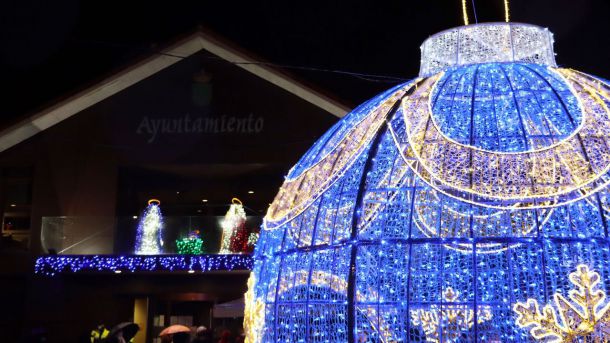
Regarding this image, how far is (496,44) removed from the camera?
7215 millimetres

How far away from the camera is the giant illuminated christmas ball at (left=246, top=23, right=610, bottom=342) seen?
600cm

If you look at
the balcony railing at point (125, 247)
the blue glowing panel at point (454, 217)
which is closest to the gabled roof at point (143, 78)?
the balcony railing at point (125, 247)

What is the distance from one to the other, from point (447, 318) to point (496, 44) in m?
2.78

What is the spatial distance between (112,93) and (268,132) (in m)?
4.23

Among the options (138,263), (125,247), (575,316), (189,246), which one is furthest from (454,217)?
(125,247)

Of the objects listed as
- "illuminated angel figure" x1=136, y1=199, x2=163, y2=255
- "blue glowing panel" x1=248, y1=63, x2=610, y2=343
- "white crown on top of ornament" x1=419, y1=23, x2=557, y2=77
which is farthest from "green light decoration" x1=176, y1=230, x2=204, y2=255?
"white crown on top of ornament" x1=419, y1=23, x2=557, y2=77

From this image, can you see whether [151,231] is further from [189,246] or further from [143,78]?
[143,78]

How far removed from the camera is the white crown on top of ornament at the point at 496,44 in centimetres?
719

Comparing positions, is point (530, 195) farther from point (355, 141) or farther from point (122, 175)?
point (122, 175)

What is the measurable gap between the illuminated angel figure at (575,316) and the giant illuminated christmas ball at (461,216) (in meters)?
0.01

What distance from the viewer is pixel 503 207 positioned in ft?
19.7

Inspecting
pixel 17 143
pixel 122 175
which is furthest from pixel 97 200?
pixel 17 143

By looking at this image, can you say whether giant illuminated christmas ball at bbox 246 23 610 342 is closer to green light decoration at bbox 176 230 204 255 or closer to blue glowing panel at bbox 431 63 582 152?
blue glowing panel at bbox 431 63 582 152

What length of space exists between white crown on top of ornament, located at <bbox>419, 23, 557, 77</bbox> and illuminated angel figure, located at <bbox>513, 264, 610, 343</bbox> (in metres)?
2.40
